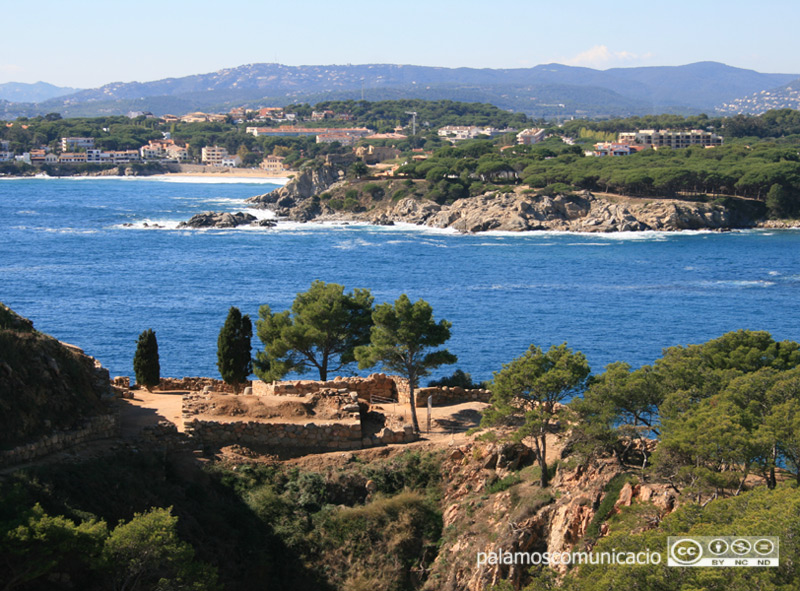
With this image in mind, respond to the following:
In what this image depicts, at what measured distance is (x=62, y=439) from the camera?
19.7 m

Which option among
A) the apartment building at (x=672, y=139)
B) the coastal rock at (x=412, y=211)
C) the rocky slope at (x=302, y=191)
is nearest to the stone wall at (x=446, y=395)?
the coastal rock at (x=412, y=211)

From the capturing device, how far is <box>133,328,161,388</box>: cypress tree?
28.4 m

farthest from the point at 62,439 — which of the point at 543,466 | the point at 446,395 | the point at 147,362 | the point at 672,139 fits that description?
the point at 672,139

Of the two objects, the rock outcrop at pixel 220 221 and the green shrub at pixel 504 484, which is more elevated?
the green shrub at pixel 504 484

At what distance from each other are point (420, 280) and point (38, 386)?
5940 centimetres

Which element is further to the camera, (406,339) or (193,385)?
(193,385)

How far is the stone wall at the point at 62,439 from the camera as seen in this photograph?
18.3m

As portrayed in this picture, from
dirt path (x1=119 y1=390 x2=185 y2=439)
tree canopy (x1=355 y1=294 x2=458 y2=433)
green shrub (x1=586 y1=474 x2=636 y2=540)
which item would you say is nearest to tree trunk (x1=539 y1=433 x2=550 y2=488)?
green shrub (x1=586 y1=474 x2=636 y2=540)

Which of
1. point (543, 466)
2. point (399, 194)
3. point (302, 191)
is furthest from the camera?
point (302, 191)

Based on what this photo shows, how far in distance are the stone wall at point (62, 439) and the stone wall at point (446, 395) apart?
29.1 ft

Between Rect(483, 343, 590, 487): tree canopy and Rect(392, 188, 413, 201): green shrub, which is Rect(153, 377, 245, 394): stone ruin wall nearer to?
Rect(483, 343, 590, 487): tree canopy

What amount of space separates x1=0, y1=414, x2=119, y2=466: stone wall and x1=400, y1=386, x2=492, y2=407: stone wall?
8.88 metres

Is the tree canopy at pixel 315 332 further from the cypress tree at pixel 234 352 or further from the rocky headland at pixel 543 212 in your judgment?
the rocky headland at pixel 543 212

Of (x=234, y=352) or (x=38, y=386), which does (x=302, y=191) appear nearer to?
(x=234, y=352)
